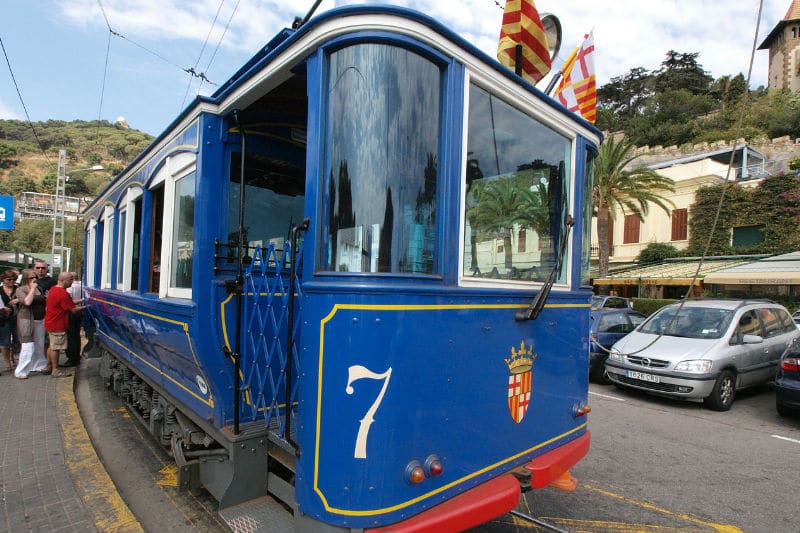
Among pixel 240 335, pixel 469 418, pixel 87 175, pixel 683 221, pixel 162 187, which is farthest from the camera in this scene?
pixel 87 175

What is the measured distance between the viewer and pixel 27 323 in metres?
7.77

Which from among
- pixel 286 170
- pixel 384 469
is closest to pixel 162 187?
pixel 286 170

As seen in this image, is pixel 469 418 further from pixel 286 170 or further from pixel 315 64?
pixel 286 170

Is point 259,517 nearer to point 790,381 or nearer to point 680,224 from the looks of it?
point 790,381

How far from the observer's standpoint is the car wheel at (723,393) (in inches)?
289

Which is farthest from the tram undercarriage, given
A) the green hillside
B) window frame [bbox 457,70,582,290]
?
the green hillside

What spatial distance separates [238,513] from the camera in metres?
2.72

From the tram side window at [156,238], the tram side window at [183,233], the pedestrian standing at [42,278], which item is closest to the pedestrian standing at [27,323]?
the pedestrian standing at [42,278]

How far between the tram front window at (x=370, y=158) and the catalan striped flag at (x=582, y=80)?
10.8 ft

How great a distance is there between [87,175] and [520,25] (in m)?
93.5

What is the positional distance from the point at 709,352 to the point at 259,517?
7281 mm

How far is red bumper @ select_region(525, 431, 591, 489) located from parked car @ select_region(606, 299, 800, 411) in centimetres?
415

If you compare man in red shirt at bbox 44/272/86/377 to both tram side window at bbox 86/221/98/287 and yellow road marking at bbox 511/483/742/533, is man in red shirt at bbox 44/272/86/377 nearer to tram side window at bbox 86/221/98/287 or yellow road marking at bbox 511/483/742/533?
tram side window at bbox 86/221/98/287

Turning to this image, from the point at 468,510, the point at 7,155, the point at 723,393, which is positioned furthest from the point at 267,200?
the point at 7,155
